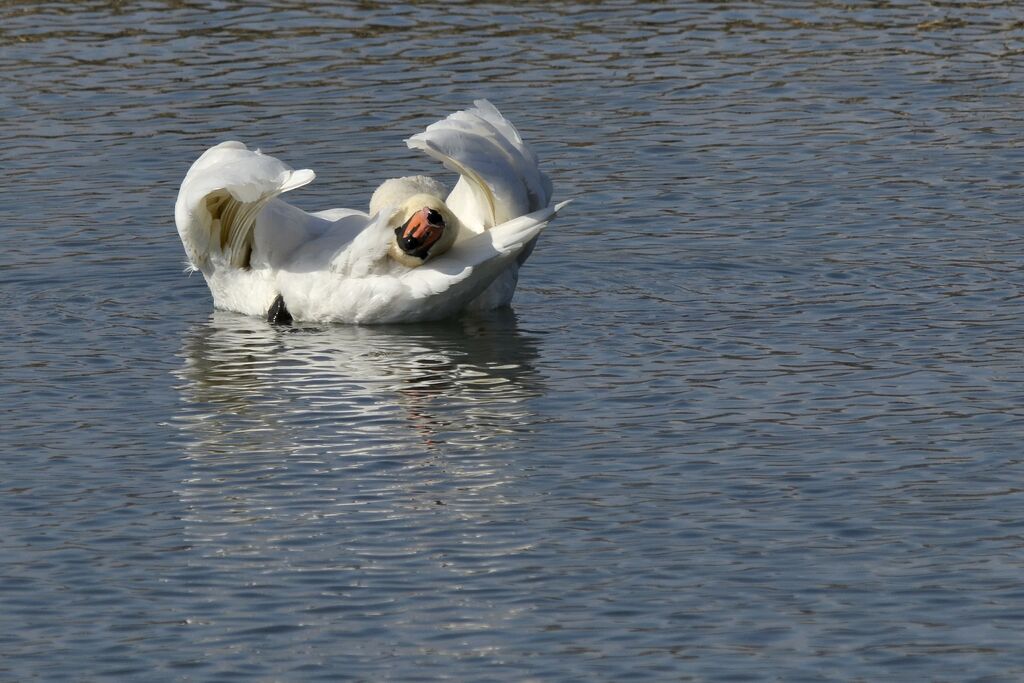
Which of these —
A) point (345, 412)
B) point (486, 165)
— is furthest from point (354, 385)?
point (486, 165)

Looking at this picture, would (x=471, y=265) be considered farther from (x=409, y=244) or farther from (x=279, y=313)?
(x=279, y=313)

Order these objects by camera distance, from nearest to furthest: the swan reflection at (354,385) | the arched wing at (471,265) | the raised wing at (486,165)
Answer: the swan reflection at (354,385) < the raised wing at (486,165) < the arched wing at (471,265)

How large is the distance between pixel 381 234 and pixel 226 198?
4.22 feet

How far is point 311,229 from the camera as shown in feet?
52.1

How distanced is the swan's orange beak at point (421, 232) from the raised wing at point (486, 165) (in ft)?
1.22

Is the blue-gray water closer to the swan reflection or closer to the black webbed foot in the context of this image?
the swan reflection

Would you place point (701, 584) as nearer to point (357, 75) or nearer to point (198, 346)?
point (198, 346)

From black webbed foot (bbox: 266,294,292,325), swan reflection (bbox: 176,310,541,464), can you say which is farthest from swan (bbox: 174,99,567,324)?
swan reflection (bbox: 176,310,541,464)

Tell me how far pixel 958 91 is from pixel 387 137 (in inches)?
225

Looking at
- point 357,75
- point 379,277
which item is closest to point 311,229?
point 379,277

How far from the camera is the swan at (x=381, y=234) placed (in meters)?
14.8

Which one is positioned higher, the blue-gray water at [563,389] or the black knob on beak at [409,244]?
the black knob on beak at [409,244]

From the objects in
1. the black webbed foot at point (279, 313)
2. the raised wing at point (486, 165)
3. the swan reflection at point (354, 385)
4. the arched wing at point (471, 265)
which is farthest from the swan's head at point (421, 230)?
the black webbed foot at point (279, 313)

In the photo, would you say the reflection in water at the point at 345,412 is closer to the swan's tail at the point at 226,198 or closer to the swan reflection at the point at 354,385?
the swan reflection at the point at 354,385
